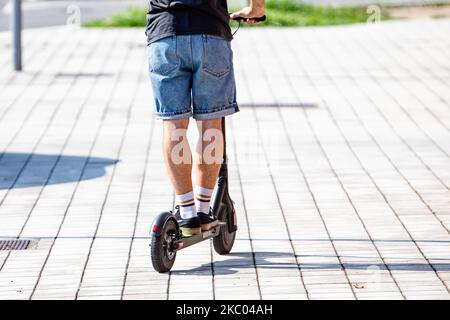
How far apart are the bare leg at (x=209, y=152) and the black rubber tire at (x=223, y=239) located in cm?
24

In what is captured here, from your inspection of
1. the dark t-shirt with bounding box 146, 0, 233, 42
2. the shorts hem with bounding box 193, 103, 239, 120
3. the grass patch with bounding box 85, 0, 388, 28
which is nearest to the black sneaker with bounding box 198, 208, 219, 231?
the shorts hem with bounding box 193, 103, 239, 120

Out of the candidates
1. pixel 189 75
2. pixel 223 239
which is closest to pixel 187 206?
pixel 223 239

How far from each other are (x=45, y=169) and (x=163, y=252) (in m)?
3.08

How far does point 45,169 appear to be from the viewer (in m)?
8.72

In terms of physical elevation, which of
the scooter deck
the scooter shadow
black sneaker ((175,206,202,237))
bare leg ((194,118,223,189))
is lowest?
the scooter shadow

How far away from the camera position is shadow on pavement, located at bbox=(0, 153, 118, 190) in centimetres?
831

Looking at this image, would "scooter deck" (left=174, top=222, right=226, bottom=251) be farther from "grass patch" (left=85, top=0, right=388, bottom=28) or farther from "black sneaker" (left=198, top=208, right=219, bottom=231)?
"grass patch" (left=85, top=0, right=388, bottom=28)

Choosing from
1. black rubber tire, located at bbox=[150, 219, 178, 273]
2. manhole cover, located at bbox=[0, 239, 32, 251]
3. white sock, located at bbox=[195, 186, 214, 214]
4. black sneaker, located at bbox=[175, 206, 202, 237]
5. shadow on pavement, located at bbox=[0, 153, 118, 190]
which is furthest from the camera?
shadow on pavement, located at bbox=[0, 153, 118, 190]

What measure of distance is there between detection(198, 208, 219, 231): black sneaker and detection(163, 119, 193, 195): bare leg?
0.20 metres

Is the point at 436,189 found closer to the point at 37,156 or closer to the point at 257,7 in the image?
the point at 257,7

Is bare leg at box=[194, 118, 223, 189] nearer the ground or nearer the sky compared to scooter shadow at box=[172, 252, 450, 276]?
nearer the sky

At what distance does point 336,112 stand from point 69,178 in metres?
3.58

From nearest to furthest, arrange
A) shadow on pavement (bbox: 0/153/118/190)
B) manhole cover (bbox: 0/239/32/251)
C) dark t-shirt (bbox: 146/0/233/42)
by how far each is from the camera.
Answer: dark t-shirt (bbox: 146/0/233/42), manhole cover (bbox: 0/239/32/251), shadow on pavement (bbox: 0/153/118/190)

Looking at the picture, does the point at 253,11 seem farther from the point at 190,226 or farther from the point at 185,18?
the point at 190,226
